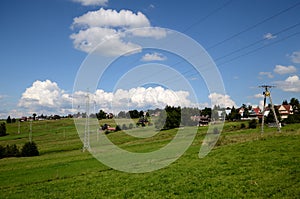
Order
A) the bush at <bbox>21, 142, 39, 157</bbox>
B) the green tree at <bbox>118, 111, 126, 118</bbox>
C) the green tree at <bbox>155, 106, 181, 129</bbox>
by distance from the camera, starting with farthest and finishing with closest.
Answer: the green tree at <bbox>155, 106, 181, 129</bbox> → the bush at <bbox>21, 142, 39, 157</bbox> → the green tree at <bbox>118, 111, 126, 118</bbox>

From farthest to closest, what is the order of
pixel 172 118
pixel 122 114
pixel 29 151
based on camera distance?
1. pixel 172 118
2. pixel 29 151
3. pixel 122 114

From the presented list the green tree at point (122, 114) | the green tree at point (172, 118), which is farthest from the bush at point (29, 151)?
the green tree at point (122, 114)

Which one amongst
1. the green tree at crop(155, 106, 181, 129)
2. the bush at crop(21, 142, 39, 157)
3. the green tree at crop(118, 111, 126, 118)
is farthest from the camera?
the green tree at crop(155, 106, 181, 129)

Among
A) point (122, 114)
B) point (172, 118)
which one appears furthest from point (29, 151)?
point (122, 114)

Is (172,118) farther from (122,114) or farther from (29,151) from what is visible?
(122,114)

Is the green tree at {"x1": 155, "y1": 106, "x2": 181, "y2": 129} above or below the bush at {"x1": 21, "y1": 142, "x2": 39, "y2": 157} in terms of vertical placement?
above

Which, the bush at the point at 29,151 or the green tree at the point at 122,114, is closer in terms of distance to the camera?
the green tree at the point at 122,114

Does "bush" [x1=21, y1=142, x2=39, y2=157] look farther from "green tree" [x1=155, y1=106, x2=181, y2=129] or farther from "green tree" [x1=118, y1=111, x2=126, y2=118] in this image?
"green tree" [x1=118, y1=111, x2=126, y2=118]

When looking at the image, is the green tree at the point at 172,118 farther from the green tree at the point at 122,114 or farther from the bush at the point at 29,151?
the green tree at the point at 122,114

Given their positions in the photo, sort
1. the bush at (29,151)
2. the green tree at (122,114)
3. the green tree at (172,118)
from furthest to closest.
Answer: the green tree at (172,118) < the bush at (29,151) < the green tree at (122,114)

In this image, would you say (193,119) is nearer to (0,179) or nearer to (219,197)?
(0,179)

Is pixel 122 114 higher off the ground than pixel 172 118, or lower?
lower

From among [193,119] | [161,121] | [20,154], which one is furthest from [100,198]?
[20,154]

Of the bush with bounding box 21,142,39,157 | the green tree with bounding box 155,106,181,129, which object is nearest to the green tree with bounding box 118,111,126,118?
the bush with bounding box 21,142,39,157
